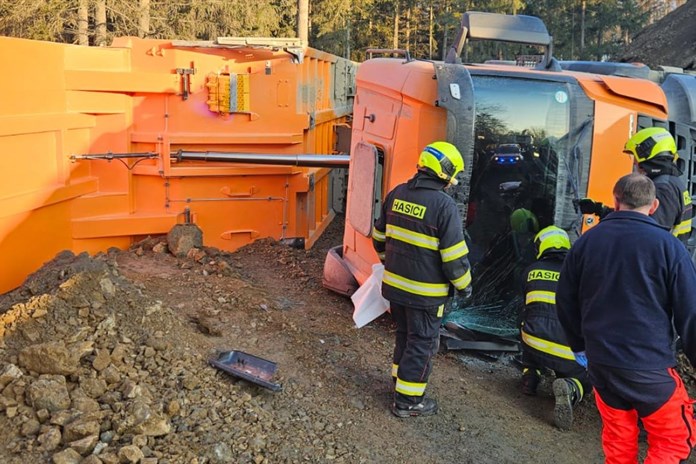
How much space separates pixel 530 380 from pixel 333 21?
26903mm

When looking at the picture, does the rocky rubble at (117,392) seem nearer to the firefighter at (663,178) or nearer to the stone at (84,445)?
the stone at (84,445)

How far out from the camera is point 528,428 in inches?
164

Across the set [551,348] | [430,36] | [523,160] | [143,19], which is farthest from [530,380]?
[430,36]

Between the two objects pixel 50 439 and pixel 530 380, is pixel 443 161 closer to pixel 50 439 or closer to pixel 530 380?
pixel 530 380

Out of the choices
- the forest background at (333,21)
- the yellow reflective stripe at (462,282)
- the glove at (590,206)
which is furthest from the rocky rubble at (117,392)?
the forest background at (333,21)

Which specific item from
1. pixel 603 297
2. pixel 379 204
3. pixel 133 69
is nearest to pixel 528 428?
pixel 603 297

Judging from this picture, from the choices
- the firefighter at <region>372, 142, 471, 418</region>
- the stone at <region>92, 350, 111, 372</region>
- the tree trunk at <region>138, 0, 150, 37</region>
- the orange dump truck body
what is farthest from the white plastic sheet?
the tree trunk at <region>138, 0, 150, 37</region>

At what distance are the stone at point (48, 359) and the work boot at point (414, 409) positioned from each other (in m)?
1.78

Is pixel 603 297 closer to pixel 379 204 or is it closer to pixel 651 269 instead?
pixel 651 269

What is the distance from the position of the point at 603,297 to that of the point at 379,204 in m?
2.40

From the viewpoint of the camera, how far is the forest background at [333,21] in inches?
717

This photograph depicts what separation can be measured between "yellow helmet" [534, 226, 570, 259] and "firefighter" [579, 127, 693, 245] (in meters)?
0.23

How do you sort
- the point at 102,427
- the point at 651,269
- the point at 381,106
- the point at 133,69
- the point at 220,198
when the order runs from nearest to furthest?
the point at 651,269 < the point at 102,427 < the point at 381,106 < the point at 133,69 < the point at 220,198

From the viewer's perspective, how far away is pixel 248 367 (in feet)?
13.9
